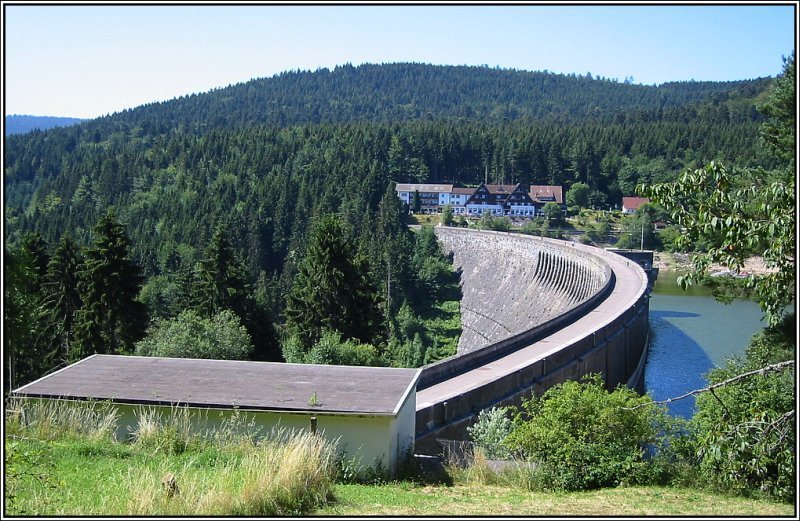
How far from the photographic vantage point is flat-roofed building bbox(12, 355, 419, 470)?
11.4m

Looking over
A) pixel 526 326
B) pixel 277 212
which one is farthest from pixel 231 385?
pixel 277 212

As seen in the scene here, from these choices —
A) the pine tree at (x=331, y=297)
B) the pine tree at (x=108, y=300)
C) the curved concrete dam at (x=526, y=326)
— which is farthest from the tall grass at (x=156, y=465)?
the pine tree at (x=331, y=297)

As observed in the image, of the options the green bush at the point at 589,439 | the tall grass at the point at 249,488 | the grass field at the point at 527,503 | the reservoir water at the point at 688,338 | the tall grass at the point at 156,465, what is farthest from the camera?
the reservoir water at the point at 688,338

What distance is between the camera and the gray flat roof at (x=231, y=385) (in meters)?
11.9

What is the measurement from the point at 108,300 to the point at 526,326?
90.4 ft

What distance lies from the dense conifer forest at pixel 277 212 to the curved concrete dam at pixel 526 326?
15.5ft

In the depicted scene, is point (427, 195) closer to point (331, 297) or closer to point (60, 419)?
point (331, 297)

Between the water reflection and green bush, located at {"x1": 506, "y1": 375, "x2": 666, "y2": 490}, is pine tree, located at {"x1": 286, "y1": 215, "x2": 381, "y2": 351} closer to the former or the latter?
the water reflection

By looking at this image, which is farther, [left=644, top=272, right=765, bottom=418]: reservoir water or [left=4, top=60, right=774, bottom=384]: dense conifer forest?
[left=644, top=272, right=765, bottom=418]: reservoir water

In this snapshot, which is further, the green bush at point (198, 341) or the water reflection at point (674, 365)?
the water reflection at point (674, 365)

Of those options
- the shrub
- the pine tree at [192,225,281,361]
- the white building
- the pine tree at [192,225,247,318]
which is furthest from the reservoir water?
the white building

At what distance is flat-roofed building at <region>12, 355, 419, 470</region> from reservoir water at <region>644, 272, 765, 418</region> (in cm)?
2086

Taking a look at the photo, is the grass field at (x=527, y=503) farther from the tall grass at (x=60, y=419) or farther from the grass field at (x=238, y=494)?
the tall grass at (x=60, y=419)

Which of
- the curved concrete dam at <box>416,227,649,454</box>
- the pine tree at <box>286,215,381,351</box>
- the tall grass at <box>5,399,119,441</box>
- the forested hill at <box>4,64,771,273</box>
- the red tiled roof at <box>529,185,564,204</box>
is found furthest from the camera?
the red tiled roof at <box>529,185,564,204</box>
